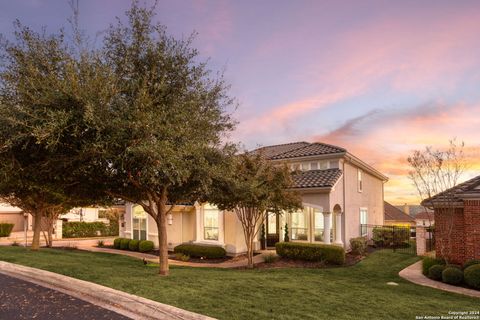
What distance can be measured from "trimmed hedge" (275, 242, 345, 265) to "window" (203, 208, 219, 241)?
4.65 m

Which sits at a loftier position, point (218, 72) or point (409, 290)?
point (218, 72)

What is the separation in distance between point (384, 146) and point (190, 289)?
17.4 metres

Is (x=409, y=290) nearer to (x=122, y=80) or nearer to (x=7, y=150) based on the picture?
(x=122, y=80)

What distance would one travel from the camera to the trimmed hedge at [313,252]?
1712 cm

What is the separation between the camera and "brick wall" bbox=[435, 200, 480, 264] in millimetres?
13250

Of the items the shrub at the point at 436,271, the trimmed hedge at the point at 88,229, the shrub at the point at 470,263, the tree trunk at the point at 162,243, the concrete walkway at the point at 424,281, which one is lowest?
the trimmed hedge at the point at 88,229

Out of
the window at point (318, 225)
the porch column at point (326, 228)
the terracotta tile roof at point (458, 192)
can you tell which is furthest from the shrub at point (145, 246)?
the terracotta tile roof at point (458, 192)

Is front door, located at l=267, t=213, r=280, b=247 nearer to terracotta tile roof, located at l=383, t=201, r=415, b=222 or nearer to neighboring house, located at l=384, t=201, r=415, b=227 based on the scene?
neighboring house, located at l=384, t=201, r=415, b=227

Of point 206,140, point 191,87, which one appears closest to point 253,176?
point 206,140

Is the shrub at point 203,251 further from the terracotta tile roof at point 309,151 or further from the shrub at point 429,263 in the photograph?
the shrub at point 429,263

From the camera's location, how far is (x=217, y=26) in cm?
1410

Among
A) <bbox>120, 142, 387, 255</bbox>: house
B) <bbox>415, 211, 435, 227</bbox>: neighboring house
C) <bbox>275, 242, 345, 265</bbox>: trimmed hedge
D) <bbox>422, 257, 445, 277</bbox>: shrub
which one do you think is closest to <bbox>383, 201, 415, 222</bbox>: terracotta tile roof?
<bbox>415, 211, 435, 227</bbox>: neighboring house

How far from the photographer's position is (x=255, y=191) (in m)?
14.7

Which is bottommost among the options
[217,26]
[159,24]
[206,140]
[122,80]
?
[206,140]
